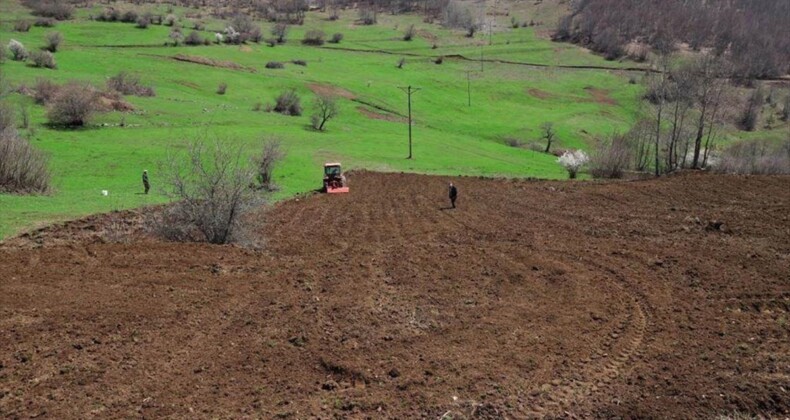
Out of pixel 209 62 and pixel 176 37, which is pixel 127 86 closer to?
pixel 209 62

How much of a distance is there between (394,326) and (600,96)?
371ft

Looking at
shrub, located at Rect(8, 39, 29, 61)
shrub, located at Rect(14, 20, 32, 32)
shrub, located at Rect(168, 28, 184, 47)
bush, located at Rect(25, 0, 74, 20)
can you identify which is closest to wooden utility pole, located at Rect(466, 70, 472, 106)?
shrub, located at Rect(168, 28, 184, 47)

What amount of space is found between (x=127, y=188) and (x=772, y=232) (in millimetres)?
37438

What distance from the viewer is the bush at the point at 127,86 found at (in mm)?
68562

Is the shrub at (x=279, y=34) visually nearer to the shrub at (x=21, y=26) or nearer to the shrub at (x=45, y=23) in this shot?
the shrub at (x=45, y=23)

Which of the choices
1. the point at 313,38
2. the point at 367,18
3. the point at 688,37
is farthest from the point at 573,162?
the point at 688,37

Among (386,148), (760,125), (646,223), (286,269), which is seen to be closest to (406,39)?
(760,125)

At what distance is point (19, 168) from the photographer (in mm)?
32438

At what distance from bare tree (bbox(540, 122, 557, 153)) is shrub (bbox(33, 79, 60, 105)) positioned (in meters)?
59.3

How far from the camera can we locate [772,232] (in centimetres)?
2827

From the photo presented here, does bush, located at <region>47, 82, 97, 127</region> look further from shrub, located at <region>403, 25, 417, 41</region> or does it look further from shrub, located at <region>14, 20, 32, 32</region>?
shrub, located at <region>403, 25, 417, 41</region>

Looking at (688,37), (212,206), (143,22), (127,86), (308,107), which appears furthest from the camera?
(688,37)

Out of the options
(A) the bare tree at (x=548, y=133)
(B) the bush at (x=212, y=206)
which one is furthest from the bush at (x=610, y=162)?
(B) the bush at (x=212, y=206)

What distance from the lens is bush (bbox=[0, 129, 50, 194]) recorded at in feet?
105
